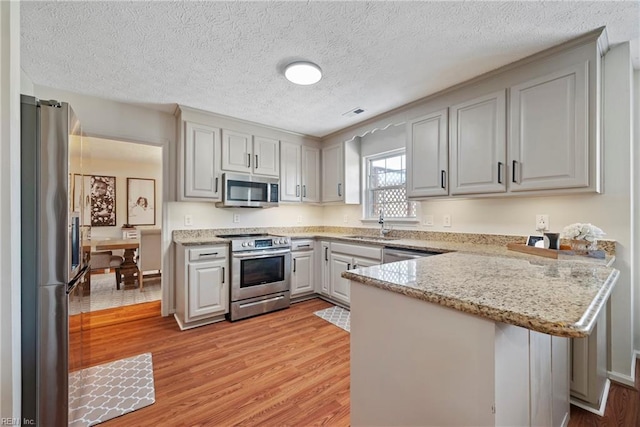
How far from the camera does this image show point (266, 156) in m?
3.66

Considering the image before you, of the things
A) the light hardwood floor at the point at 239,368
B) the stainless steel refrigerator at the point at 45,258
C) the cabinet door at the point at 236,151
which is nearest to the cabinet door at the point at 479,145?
the light hardwood floor at the point at 239,368

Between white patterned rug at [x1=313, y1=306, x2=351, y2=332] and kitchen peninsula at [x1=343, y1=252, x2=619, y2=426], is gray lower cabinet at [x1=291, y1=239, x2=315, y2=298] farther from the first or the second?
kitchen peninsula at [x1=343, y1=252, x2=619, y2=426]

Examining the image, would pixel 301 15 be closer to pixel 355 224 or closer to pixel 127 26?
pixel 127 26

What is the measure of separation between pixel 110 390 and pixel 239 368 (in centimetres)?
85

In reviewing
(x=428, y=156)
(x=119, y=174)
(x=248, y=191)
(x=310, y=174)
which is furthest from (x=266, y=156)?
(x=119, y=174)

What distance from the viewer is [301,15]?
162 centimetres

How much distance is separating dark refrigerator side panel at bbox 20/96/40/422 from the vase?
296cm

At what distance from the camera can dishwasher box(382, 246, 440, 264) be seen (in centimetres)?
251

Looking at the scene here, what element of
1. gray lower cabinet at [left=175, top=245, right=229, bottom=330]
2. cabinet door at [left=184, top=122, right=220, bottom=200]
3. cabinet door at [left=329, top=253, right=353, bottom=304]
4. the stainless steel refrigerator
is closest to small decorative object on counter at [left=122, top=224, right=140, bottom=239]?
gray lower cabinet at [left=175, top=245, right=229, bottom=330]

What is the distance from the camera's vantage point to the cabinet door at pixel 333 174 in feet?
12.8

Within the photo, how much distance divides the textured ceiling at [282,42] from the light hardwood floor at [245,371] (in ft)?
6.22

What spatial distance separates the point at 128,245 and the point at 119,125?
2.15 meters

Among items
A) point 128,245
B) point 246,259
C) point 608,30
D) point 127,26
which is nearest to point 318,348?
point 246,259

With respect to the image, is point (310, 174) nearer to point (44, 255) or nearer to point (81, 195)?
point (81, 195)
